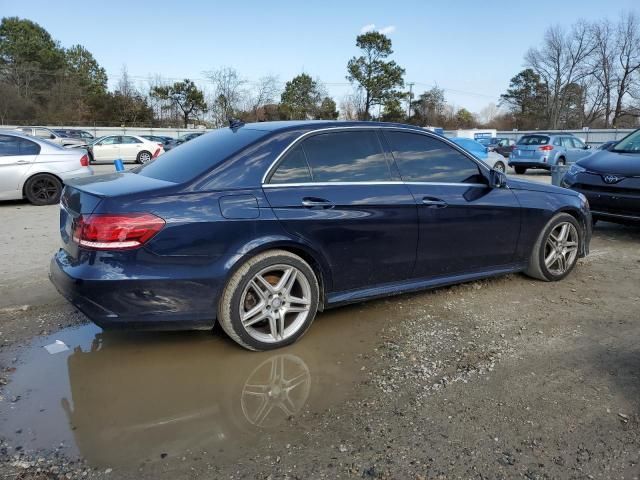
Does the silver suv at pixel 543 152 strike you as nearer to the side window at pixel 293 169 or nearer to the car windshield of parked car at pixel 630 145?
the car windshield of parked car at pixel 630 145

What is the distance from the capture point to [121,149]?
25.4m

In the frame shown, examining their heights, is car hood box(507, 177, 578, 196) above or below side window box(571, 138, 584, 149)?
below

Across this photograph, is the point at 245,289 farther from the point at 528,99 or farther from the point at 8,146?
the point at 528,99

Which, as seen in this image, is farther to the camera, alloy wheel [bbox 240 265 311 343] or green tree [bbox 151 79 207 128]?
green tree [bbox 151 79 207 128]

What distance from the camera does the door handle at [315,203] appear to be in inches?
139

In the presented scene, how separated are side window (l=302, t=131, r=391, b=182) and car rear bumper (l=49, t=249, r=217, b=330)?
118cm

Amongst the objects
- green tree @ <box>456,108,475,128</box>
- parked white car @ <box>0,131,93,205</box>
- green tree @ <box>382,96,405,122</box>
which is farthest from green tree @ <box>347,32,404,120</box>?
parked white car @ <box>0,131,93,205</box>

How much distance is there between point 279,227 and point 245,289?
469 millimetres

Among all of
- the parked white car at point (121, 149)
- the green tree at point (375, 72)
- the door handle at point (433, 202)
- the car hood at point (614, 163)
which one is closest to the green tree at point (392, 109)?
the green tree at point (375, 72)

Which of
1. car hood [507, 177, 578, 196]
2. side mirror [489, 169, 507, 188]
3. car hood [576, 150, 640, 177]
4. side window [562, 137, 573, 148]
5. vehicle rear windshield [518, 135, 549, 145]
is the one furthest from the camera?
side window [562, 137, 573, 148]

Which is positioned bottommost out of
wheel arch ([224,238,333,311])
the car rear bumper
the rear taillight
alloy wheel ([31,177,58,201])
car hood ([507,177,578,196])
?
alloy wheel ([31,177,58,201])

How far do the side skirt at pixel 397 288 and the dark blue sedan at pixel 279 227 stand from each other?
1 cm

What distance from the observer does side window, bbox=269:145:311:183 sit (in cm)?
354

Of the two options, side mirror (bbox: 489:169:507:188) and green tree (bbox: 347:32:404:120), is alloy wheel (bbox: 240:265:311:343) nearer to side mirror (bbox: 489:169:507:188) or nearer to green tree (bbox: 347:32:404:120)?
side mirror (bbox: 489:169:507:188)
